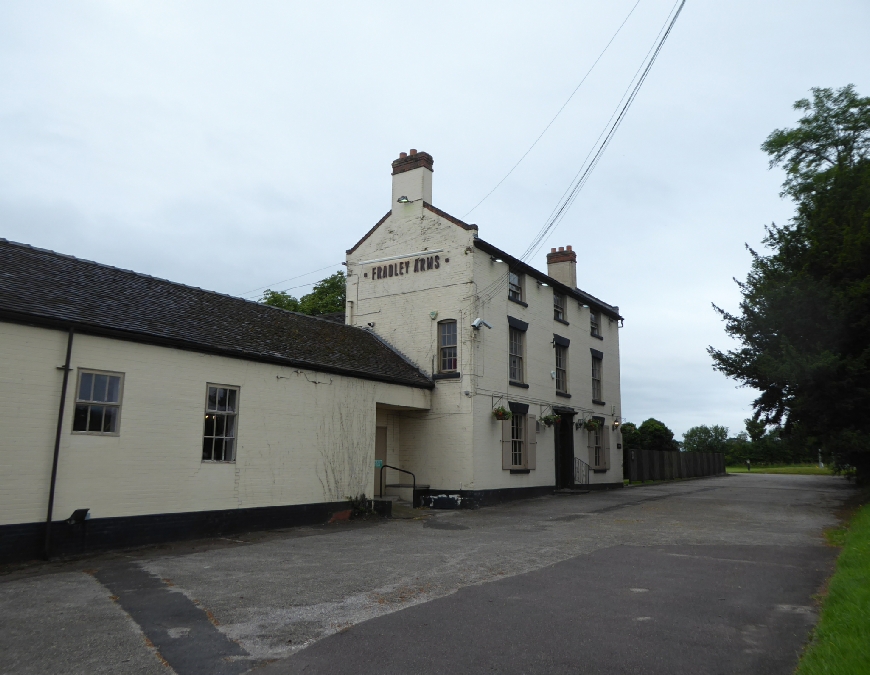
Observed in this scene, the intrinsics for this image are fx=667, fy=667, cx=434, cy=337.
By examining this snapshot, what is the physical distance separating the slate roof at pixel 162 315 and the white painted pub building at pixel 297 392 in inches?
2.1

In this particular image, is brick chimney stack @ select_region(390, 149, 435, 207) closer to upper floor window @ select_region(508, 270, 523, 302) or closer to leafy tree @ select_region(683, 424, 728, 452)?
upper floor window @ select_region(508, 270, 523, 302)

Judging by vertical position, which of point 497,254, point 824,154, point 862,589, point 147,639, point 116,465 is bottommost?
point 147,639

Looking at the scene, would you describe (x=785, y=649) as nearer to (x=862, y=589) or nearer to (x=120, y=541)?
(x=862, y=589)

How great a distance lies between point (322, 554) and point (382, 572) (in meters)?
1.97

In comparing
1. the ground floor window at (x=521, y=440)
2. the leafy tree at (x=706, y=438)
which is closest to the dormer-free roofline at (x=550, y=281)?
the ground floor window at (x=521, y=440)

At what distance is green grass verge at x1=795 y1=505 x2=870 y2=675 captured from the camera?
4738mm

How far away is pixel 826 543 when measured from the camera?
11555 mm

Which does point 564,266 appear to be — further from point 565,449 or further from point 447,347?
point 447,347

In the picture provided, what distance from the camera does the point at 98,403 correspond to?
441 inches

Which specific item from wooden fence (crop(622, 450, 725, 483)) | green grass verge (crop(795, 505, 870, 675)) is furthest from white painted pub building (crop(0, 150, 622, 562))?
green grass verge (crop(795, 505, 870, 675))

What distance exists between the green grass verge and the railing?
52.4ft

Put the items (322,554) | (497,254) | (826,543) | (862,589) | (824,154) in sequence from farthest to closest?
(824,154), (497,254), (826,543), (322,554), (862,589)

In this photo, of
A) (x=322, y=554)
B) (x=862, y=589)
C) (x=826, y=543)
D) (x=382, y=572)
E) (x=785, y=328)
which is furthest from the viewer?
(x=785, y=328)

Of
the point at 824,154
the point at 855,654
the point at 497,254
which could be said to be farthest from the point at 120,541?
the point at 824,154
